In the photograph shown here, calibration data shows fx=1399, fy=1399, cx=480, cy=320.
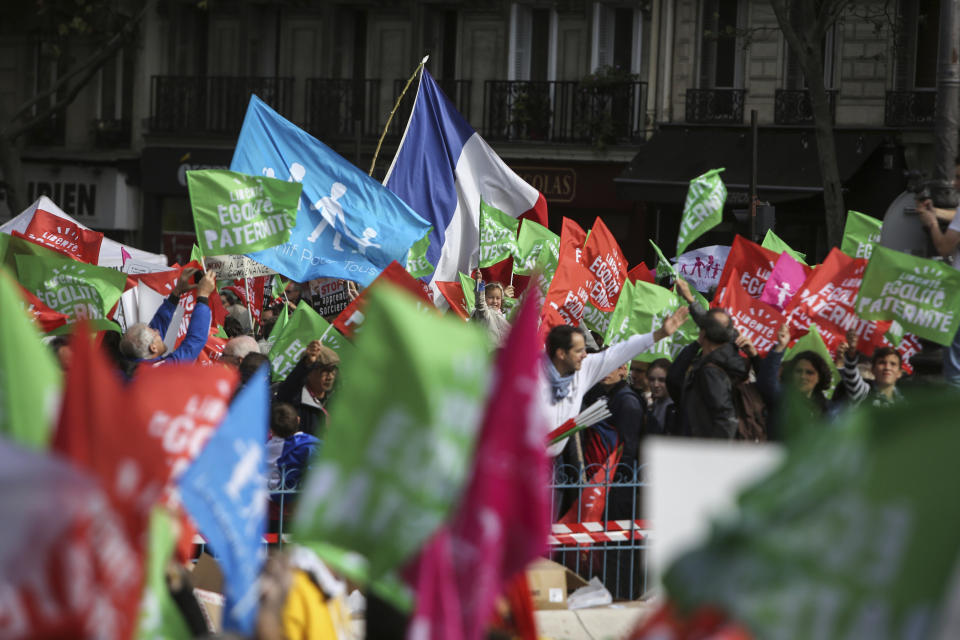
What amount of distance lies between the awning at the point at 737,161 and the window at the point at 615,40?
7.97 ft

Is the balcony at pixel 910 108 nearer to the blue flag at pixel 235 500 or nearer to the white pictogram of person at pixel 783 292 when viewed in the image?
the white pictogram of person at pixel 783 292

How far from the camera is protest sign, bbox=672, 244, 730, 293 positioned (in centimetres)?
1529

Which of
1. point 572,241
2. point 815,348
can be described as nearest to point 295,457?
point 815,348

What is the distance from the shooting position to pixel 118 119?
29.0 metres

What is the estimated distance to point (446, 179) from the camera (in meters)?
11.8

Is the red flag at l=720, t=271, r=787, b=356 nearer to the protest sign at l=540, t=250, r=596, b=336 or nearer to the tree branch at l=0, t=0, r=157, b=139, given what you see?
the protest sign at l=540, t=250, r=596, b=336

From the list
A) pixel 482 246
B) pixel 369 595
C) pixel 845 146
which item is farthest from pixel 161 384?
pixel 845 146

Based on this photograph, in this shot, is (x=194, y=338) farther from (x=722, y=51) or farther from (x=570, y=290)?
(x=722, y=51)

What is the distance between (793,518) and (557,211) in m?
24.4

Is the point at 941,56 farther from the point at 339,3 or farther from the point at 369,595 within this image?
the point at 339,3

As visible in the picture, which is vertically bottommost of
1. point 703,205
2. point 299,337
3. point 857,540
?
point 299,337

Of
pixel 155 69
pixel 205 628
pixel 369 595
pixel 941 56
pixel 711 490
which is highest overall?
pixel 155 69

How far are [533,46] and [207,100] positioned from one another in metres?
6.74

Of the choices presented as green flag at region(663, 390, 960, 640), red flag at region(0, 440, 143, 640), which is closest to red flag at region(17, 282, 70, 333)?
red flag at region(0, 440, 143, 640)
